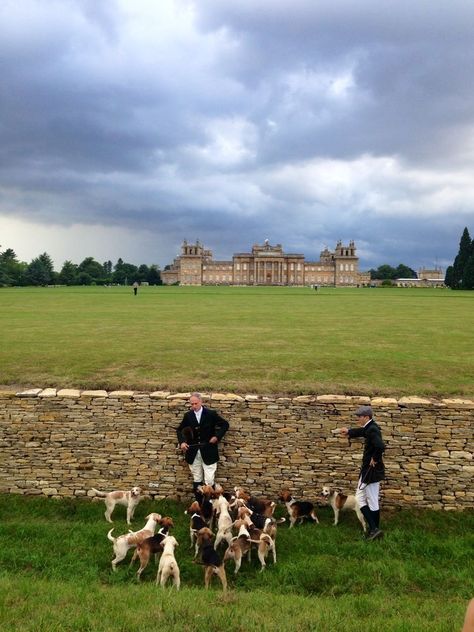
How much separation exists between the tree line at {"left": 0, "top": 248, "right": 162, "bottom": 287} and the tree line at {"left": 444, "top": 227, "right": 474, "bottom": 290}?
84.7 metres

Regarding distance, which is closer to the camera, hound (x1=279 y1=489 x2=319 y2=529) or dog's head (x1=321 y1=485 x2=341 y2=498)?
hound (x1=279 y1=489 x2=319 y2=529)

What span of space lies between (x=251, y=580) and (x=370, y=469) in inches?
103

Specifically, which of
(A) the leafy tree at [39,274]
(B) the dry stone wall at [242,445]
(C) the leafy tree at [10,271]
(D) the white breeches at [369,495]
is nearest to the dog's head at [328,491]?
(B) the dry stone wall at [242,445]

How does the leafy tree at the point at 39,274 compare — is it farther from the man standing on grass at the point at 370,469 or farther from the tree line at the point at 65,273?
the man standing on grass at the point at 370,469

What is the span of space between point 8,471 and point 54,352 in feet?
16.4

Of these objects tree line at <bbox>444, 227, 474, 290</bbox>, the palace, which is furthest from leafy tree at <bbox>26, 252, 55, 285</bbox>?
tree line at <bbox>444, 227, 474, 290</bbox>

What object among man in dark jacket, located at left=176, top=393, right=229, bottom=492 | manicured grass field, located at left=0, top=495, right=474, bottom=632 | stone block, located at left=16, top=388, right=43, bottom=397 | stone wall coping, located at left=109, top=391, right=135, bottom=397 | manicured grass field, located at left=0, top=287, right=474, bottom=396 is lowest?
manicured grass field, located at left=0, top=495, right=474, bottom=632

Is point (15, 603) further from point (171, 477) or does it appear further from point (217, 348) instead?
point (217, 348)

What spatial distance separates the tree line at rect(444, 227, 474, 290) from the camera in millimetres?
81944

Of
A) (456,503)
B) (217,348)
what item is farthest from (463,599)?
(217,348)

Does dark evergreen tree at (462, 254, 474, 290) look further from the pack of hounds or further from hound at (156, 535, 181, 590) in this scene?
hound at (156, 535, 181, 590)

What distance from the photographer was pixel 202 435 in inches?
384

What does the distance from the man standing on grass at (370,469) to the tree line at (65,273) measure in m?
102

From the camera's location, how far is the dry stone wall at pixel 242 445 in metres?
10.1
